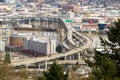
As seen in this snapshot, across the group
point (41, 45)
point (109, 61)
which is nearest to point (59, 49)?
point (41, 45)

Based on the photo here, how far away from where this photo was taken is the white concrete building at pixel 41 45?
50.4 ft

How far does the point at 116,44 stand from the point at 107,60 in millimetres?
183

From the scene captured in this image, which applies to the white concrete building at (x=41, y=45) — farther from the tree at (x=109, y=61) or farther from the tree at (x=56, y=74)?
the tree at (x=109, y=61)

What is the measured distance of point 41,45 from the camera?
15.7m

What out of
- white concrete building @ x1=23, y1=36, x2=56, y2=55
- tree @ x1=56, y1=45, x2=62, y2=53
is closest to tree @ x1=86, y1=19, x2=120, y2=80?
white concrete building @ x1=23, y1=36, x2=56, y2=55

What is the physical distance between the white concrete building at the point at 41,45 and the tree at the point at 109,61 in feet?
42.1

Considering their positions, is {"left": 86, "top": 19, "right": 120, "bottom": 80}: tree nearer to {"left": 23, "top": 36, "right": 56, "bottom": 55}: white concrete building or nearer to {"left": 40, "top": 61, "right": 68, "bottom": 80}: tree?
{"left": 40, "top": 61, "right": 68, "bottom": 80}: tree

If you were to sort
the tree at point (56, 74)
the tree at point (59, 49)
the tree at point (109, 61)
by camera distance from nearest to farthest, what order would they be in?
1. the tree at point (109, 61)
2. the tree at point (56, 74)
3. the tree at point (59, 49)

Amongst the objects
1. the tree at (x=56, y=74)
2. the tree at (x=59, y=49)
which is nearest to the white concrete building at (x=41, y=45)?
the tree at (x=59, y=49)

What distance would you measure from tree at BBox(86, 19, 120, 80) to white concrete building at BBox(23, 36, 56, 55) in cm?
1284

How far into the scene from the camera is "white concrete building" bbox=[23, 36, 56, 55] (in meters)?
15.4

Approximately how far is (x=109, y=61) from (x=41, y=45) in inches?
531

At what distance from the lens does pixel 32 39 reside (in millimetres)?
16859

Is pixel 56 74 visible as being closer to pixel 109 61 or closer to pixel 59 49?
pixel 109 61
